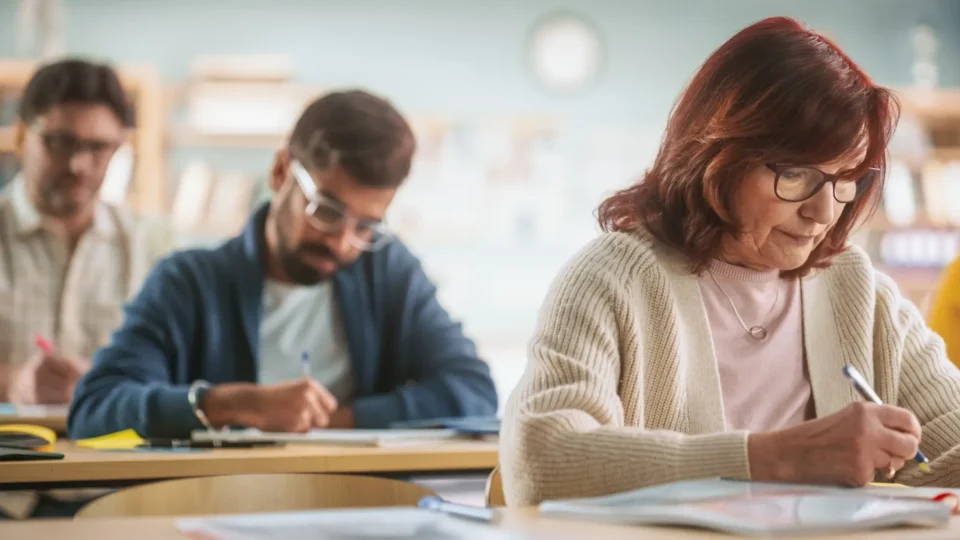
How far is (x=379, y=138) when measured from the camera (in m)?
2.52

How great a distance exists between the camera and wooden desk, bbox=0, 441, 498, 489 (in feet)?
5.84

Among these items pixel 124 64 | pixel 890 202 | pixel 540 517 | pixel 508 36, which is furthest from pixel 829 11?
pixel 540 517

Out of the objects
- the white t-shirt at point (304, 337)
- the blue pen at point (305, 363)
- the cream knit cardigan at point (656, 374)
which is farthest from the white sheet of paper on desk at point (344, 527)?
the white t-shirt at point (304, 337)

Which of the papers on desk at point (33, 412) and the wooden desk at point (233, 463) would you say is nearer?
the wooden desk at point (233, 463)

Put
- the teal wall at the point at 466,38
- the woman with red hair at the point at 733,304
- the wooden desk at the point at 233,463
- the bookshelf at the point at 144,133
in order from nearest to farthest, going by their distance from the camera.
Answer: the woman with red hair at the point at 733,304 < the wooden desk at the point at 233,463 < the bookshelf at the point at 144,133 < the teal wall at the point at 466,38

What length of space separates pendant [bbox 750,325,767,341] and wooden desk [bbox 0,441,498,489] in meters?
0.57

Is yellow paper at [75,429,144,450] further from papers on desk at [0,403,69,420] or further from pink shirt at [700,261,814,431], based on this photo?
pink shirt at [700,261,814,431]

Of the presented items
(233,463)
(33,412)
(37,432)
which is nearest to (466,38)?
(33,412)

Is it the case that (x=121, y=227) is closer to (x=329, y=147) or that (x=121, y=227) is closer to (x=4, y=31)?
(x=329, y=147)

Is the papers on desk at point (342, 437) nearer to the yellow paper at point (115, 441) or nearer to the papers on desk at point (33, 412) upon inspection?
the yellow paper at point (115, 441)

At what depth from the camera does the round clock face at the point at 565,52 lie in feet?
19.7

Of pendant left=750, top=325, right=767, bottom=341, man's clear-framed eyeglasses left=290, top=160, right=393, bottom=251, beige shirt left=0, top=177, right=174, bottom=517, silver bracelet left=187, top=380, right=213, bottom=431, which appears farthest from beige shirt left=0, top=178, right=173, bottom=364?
pendant left=750, top=325, right=767, bottom=341

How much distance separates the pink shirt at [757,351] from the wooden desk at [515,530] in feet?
1.83

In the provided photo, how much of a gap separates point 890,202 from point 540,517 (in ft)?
17.2
